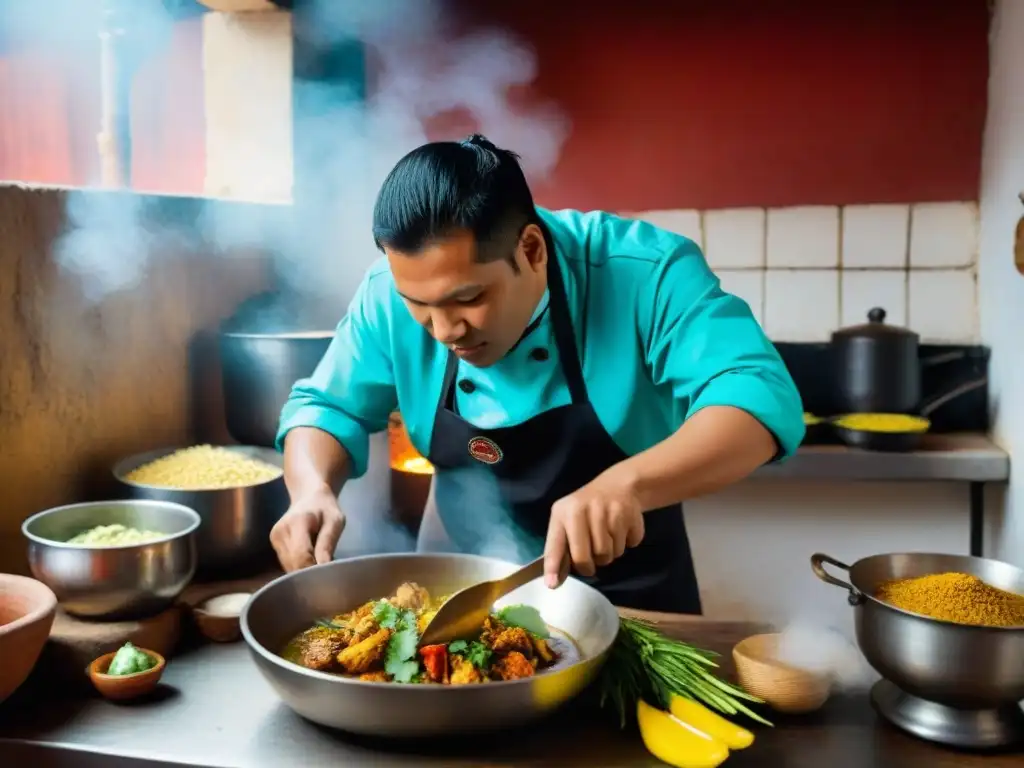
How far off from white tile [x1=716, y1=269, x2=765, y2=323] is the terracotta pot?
263 centimetres

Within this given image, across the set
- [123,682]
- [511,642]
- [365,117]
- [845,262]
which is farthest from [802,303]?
[123,682]

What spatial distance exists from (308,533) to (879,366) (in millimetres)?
2187

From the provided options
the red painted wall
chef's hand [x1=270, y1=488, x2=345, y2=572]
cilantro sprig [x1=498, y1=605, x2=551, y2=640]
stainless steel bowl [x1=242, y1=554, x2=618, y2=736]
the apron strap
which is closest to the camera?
stainless steel bowl [x1=242, y1=554, x2=618, y2=736]

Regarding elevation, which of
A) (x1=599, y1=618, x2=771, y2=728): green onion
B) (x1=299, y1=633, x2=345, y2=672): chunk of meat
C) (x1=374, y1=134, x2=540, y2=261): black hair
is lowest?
(x1=599, y1=618, x2=771, y2=728): green onion

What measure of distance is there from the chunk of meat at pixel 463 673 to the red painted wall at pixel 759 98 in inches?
97.4

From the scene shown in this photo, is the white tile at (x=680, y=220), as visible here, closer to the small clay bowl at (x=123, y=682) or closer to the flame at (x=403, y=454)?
the flame at (x=403, y=454)

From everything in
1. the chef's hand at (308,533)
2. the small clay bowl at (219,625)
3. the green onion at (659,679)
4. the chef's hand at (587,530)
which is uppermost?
the chef's hand at (587,530)

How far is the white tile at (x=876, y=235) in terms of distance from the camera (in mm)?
3410

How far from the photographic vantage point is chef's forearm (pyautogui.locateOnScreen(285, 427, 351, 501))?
6.18 feet

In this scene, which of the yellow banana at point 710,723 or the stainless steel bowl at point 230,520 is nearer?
the yellow banana at point 710,723

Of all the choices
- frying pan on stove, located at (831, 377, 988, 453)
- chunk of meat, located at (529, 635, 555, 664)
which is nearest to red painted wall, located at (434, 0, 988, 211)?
frying pan on stove, located at (831, 377, 988, 453)

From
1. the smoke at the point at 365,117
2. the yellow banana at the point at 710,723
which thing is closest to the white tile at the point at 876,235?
the smoke at the point at 365,117

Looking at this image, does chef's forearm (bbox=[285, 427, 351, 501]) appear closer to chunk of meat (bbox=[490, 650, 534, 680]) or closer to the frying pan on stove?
chunk of meat (bbox=[490, 650, 534, 680])

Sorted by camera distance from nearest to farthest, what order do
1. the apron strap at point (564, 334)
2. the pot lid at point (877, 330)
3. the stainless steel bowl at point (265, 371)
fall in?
the apron strap at point (564, 334)
the stainless steel bowl at point (265, 371)
the pot lid at point (877, 330)
